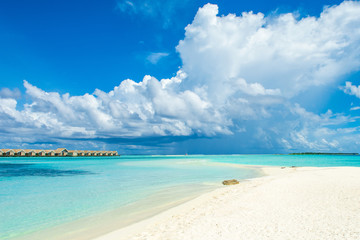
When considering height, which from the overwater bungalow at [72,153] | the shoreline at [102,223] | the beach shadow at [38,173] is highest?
the overwater bungalow at [72,153]

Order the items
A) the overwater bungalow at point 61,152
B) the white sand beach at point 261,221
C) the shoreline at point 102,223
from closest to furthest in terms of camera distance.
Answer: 1. the white sand beach at point 261,221
2. the shoreline at point 102,223
3. the overwater bungalow at point 61,152

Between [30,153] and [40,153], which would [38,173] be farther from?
[40,153]

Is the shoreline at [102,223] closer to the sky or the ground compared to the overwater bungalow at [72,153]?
closer to the ground

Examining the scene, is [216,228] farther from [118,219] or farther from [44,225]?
[44,225]

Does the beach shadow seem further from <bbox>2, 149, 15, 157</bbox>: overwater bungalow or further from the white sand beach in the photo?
<bbox>2, 149, 15, 157</bbox>: overwater bungalow

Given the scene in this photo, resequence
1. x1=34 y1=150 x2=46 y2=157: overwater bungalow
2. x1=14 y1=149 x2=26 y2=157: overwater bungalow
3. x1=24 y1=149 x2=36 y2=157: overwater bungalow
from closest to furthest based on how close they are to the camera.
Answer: x1=14 y1=149 x2=26 y2=157: overwater bungalow < x1=24 y1=149 x2=36 y2=157: overwater bungalow < x1=34 y1=150 x2=46 y2=157: overwater bungalow

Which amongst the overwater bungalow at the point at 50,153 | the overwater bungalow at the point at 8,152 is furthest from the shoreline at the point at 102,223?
the overwater bungalow at the point at 50,153

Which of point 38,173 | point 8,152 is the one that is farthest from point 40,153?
point 38,173

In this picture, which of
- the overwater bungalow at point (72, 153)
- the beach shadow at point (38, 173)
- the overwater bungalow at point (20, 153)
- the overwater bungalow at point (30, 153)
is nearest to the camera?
the beach shadow at point (38, 173)

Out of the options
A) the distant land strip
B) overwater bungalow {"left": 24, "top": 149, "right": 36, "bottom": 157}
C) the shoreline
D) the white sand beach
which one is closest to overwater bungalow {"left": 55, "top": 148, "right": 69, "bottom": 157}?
the distant land strip

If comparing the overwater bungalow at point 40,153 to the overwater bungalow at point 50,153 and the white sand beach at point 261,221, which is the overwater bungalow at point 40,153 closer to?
the overwater bungalow at point 50,153

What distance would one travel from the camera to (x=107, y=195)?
1766 centimetres

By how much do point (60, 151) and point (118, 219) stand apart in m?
174

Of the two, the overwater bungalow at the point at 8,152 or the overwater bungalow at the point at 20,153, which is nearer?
the overwater bungalow at the point at 8,152
